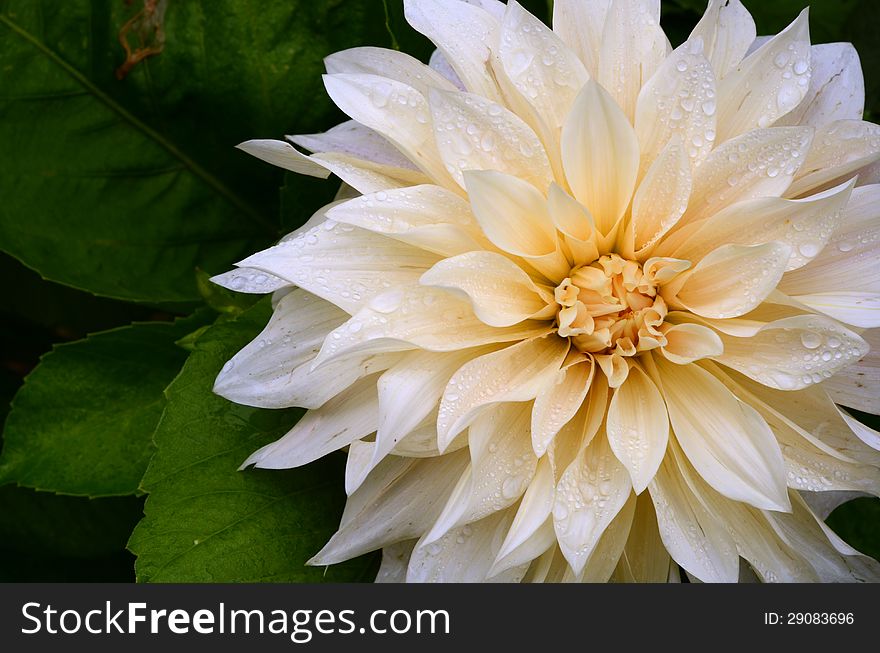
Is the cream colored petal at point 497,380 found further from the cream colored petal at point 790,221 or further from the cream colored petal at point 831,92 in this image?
the cream colored petal at point 831,92

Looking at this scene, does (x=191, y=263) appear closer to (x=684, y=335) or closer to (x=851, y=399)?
(x=684, y=335)

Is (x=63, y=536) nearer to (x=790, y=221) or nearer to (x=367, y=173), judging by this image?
(x=367, y=173)

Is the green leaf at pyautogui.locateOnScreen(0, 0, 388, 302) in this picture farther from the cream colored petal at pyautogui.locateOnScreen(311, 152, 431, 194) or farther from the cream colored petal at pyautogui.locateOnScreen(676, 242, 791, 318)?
the cream colored petal at pyautogui.locateOnScreen(676, 242, 791, 318)

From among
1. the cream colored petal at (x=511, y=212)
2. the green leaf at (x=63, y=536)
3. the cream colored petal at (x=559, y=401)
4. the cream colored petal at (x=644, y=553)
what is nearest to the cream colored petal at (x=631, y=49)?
the cream colored petal at (x=511, y=212)

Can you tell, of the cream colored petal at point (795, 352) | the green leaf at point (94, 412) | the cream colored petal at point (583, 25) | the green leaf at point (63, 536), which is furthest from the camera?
the green leaf at point (63, 536)

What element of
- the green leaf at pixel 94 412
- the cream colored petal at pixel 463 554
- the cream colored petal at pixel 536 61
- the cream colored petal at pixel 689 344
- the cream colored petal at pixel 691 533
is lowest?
the green leaf at pixel 94 412

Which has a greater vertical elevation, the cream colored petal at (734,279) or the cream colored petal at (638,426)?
the cream colored petal at (734,279)

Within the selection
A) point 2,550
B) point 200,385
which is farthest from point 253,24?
point 2,550
